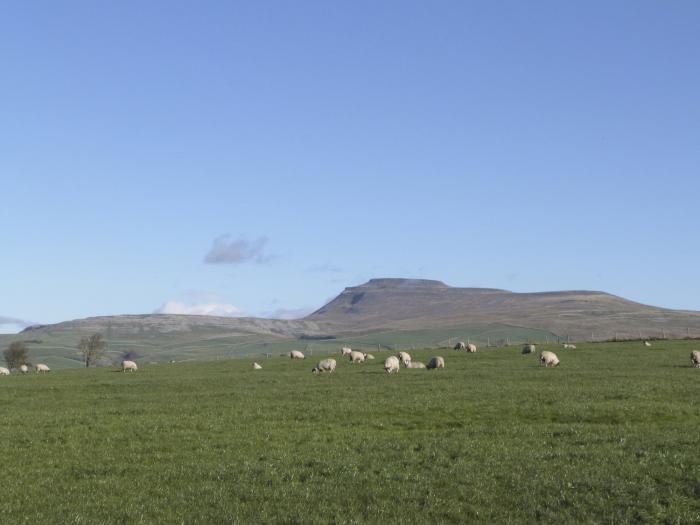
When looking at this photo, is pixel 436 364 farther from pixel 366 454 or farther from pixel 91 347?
pixel 91 347

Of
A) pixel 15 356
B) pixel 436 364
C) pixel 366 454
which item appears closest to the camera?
pixel 366 454

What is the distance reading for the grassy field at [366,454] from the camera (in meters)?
19.5

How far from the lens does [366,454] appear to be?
2616cm

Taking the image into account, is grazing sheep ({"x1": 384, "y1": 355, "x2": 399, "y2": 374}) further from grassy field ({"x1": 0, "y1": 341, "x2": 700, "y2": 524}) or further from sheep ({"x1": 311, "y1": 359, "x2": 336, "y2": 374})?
grassy field ({"x1": 0, "y1": 341, "x2": 700, "y2": 524})

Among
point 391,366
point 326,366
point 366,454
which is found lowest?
point 366,454

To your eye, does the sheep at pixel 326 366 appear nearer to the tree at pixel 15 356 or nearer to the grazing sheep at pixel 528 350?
the grazing sheep at pixel 528 350

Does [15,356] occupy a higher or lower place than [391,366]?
lower

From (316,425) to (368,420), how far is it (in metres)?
2.47

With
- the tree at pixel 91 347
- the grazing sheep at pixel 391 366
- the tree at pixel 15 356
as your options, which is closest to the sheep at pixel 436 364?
the grazing sheep at pixel 391 366

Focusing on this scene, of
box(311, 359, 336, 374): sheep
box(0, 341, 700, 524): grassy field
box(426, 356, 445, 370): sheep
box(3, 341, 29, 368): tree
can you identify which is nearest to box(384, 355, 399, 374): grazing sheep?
box(426, 356, 445, 370): sheep

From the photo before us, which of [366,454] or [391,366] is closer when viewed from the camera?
[366,454]

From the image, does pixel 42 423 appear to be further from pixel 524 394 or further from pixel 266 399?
pixel 524 394

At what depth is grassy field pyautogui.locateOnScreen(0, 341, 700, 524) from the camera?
19547mm

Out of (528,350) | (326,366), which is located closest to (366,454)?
(326,366)
